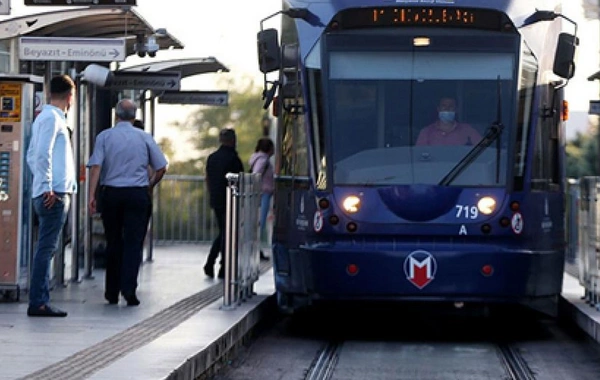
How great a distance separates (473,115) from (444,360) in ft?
7.68

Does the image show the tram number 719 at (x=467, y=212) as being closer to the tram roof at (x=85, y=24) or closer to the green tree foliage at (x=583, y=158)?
the tram roof at (x=85, y=24)

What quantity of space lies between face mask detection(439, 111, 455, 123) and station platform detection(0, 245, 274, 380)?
2.35m

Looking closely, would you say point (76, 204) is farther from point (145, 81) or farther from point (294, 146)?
point (294, 146)

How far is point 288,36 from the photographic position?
50.6 feet

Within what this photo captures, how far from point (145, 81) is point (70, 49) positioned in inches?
126

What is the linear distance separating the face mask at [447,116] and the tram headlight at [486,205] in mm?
742

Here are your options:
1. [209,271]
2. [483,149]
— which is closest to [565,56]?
[483,149]

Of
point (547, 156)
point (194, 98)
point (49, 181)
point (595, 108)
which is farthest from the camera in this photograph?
point (194, 98)

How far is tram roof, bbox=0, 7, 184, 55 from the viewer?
611 inches

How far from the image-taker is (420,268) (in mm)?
14320

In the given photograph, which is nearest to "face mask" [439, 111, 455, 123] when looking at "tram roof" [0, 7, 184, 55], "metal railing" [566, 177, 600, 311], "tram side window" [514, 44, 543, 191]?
"tram side window" [514, 44, 543, 191]

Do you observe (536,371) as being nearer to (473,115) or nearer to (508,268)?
(508,268)

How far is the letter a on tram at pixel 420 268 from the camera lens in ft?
46.9

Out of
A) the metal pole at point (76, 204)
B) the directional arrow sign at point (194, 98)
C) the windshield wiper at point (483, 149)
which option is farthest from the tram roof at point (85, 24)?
the windshield wiper at point (483, 149)
